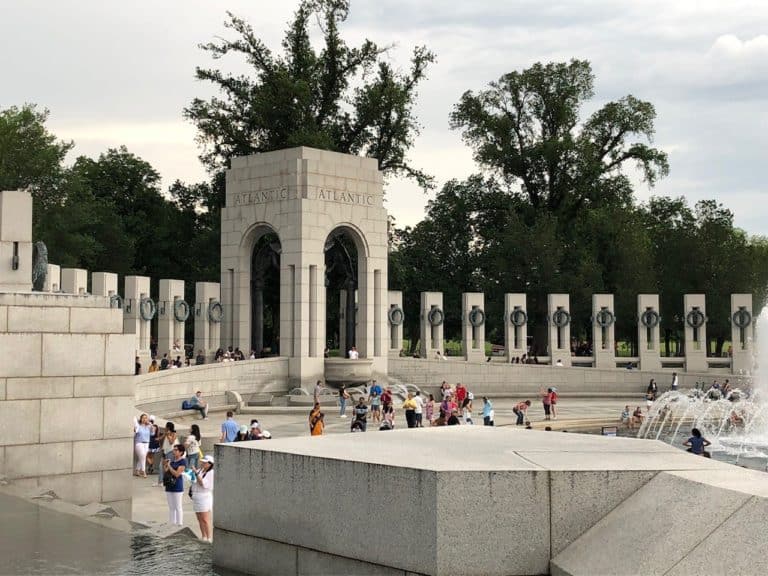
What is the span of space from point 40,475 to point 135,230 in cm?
5059

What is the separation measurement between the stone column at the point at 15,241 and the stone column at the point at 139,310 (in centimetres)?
2185

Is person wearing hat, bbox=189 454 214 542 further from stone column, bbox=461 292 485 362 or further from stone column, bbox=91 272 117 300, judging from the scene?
stone column, bbox=461 292 485 362

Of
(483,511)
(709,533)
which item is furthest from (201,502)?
(709,533)

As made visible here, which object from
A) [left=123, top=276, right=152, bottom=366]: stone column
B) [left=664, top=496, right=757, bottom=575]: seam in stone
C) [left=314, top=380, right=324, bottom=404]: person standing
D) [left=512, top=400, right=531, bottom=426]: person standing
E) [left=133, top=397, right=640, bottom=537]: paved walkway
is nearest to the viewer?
[left=664, top=496, right=757, bottom=575]: seam in stone

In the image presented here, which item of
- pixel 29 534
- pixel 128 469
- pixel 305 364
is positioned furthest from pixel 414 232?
pixel 29 534

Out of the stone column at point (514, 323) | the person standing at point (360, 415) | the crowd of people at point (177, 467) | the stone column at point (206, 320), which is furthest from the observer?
the stone column at point (514, 323)

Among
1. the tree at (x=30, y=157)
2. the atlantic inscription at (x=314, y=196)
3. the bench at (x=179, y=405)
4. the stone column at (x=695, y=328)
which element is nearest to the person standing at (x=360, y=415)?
the bench at (x=179, y=405)

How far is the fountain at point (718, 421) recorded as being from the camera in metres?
26.8

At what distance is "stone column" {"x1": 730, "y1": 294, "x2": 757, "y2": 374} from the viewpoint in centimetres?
4372

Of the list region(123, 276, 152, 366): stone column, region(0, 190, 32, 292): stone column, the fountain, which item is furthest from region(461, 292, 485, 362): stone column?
region(0, 190, 32, 292): stone column

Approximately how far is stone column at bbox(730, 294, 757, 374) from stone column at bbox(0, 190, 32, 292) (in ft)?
119

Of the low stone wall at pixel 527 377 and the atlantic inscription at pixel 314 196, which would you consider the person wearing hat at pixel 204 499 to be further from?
the low stone wall at pixel 527 377

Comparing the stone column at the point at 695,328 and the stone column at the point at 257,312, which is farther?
the stone column at the point at 695,328

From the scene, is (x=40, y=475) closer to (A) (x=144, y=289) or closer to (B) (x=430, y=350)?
(A) (x=144, y=289)
